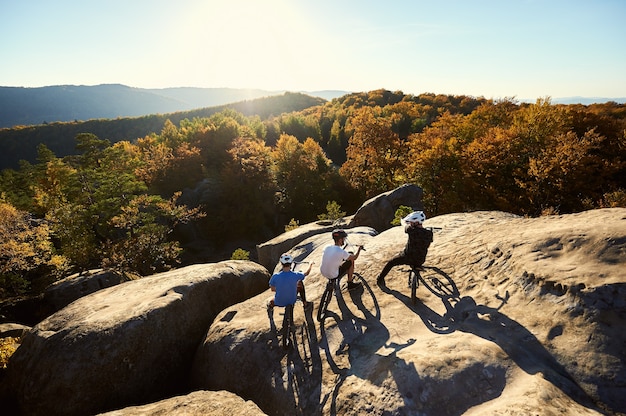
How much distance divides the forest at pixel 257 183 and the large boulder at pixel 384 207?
6.51m

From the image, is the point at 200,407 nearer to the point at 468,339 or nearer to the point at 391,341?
the point at 391,341

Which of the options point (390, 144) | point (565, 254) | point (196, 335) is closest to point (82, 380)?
point (196, 335)

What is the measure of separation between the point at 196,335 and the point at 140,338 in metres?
2.12

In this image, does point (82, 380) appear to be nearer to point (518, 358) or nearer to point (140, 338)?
point (140, 338)

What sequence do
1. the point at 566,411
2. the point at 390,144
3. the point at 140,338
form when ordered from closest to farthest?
the point at 566,411, the point at 140,338, the point at 390,144

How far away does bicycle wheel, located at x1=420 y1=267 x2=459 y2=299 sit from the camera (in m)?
9.56

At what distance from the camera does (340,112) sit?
105312 mm

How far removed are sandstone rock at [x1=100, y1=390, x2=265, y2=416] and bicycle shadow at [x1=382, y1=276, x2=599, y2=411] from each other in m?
5.20

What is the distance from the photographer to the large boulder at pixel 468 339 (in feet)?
19.7

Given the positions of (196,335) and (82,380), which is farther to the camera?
(196,335)

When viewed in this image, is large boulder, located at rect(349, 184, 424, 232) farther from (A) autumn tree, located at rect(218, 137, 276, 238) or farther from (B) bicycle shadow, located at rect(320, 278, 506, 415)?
(A) autumn tree, located at rect(218, 137, 276, 238)

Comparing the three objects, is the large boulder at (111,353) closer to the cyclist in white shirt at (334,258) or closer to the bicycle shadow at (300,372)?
the bicycle shadow at (300,372)

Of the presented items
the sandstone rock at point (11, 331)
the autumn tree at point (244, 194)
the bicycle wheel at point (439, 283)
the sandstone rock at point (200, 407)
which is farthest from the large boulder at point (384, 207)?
the autumn tree at point (244, 194)

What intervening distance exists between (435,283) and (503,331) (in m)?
2.84
